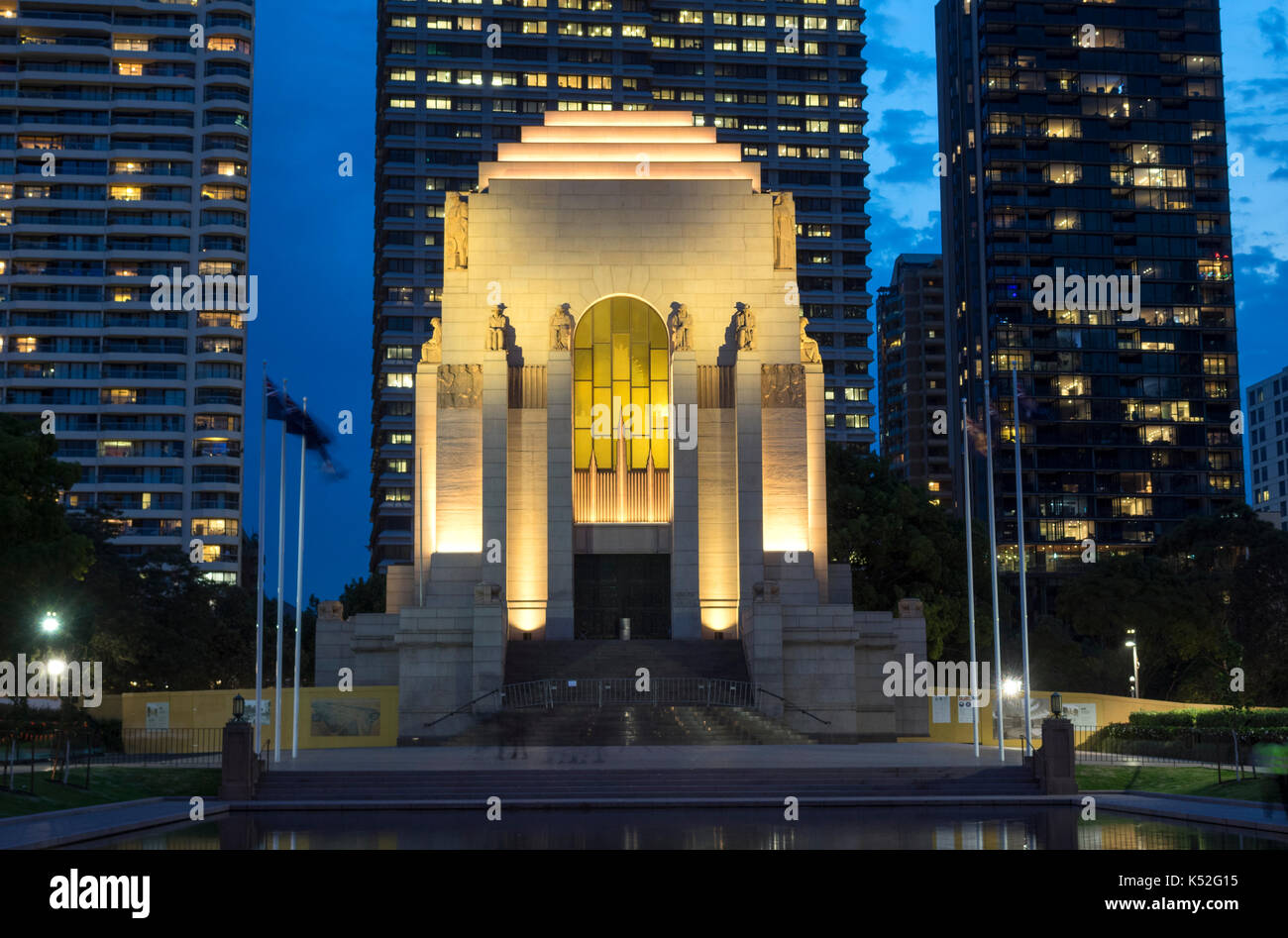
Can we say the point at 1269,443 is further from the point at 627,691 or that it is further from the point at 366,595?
the point at 627,691

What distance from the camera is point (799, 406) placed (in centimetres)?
5591

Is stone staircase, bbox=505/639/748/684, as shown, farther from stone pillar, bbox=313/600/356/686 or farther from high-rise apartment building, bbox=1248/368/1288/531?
high-rise apartment building, bbox=1248/368/1288/531

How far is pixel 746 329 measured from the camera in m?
55.8

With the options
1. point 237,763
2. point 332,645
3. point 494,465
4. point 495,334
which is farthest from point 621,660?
point 237,763

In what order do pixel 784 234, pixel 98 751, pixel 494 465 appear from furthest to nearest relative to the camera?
pixel 784 234, pixel 494 465, pixel 98 751

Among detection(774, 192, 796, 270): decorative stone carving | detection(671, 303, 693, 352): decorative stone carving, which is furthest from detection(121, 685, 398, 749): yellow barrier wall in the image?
detection(774, 192, 796, 270): decorative stone carving

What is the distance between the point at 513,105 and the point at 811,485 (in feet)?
305

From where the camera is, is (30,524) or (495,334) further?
(495,334)

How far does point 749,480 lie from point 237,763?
26.2 m

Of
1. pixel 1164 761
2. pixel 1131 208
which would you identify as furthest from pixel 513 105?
pixel 1164 761

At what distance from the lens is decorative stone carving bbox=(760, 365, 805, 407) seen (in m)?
55.8

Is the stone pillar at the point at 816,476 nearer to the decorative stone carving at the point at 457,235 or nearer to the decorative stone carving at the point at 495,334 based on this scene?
the decorative stone carving at the point at 495,334

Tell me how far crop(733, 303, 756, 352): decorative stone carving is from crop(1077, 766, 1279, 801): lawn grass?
23.8 m
